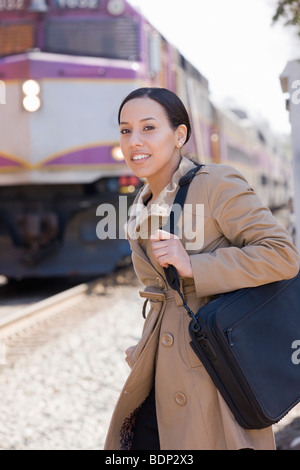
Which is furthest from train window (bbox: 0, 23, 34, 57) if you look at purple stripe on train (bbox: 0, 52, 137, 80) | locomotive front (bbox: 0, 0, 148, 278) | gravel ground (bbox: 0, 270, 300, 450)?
gravel ground (bbox: 0, 270, 300, 450)

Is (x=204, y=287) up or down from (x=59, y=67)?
down

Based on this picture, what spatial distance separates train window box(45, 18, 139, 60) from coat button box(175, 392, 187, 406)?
7285 millimetres

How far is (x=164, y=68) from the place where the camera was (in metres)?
9.31

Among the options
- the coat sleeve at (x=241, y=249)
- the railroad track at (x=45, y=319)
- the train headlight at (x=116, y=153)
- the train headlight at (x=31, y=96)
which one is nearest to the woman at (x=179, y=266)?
the coat sleeve at (x=241, y=249)

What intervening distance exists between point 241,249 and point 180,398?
49 centimetres

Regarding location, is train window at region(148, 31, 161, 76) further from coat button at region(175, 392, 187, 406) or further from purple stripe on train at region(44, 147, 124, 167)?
coat button at region(175, 392, 187, 406)

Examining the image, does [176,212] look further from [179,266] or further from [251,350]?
[251,350]

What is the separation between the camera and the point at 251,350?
1701 millimetres

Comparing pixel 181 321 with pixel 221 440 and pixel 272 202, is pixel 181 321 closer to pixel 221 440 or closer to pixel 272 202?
pixel 221 440

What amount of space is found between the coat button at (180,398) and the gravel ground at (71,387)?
1671 mm

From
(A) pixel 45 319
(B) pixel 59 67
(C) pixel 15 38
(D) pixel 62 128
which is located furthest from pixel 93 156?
(A) pixel 45 319

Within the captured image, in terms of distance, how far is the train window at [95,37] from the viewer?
8516 mm

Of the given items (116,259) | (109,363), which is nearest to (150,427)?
(109,363)

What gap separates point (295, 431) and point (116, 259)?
5096 mm
